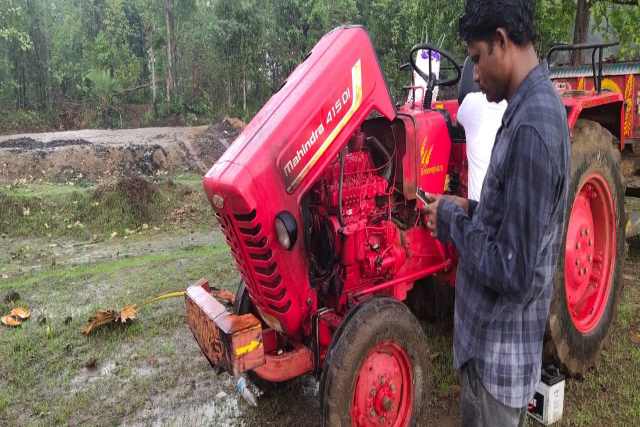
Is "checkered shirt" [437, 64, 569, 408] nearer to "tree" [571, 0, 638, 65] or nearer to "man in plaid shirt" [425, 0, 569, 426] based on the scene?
"man in plaid shirt" [425, 0, 569, 426]

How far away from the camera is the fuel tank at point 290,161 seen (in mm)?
2266

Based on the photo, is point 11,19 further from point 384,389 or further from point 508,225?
point 508,225

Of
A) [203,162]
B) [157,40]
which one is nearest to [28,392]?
[203,162]

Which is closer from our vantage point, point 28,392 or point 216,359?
point 216,359

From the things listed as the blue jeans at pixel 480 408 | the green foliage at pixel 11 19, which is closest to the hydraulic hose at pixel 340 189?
the blue jeans at pixel 480 408

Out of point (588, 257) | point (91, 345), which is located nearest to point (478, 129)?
point (588, 257)

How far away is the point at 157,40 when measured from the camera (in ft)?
77.5

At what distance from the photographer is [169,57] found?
21953 mm

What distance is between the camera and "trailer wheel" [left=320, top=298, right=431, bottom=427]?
7.73 feet

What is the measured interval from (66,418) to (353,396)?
72.5 inches

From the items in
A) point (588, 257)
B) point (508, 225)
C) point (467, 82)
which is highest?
point (467, 82)

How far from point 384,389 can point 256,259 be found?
0.94 m

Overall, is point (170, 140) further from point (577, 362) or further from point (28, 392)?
point (577, 362)

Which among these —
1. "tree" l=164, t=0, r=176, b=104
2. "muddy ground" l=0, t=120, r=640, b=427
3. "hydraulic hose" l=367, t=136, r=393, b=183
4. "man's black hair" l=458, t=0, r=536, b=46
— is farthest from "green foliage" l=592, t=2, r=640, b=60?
"tree" l=164, t=0, r=176, b=104
